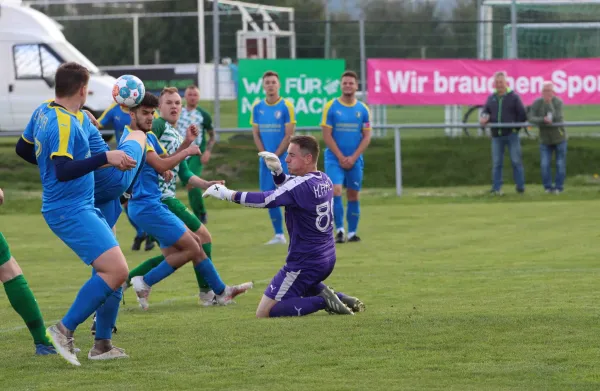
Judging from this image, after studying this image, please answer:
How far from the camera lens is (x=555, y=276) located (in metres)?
11.2

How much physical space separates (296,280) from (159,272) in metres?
1.43

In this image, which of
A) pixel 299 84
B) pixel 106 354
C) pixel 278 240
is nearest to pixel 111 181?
pixel 106 354

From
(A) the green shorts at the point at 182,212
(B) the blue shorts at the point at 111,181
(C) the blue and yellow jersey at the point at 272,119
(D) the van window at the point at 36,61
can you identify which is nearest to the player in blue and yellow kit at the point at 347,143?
(C) the blue and yellow jersey at the point at 272,119

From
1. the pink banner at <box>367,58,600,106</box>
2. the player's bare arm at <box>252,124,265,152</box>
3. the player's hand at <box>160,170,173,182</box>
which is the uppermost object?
the pink banner at <box>367,58,600,106</box>

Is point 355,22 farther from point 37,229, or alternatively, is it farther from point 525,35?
point 37,229

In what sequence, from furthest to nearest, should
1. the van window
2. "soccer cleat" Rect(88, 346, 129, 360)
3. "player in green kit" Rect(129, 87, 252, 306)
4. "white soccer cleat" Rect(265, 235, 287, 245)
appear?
the van window < "white soccer cleat" Rect(265, 235, 287, 245) < "player in green kit" Rect(129, 87, 252, 306) < "soccer cleat" Rect(88, 346, 129, 360)

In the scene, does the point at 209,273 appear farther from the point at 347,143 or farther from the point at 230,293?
the point at 347,143

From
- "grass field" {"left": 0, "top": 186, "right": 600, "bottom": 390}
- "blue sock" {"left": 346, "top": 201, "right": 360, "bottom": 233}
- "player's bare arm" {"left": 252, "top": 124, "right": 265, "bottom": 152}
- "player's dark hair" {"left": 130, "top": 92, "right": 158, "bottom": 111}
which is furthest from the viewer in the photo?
"player's bare arm" {"left": 252, "top": 124, "right": 265, "bottom": 152}

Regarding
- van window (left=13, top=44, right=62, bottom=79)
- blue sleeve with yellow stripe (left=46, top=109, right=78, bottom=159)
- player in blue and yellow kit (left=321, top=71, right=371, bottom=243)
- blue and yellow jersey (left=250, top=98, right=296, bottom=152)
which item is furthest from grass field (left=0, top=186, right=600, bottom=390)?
van window (left=13, top=44, right=62, bottom=79)

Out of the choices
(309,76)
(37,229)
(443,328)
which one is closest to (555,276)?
(443,328)

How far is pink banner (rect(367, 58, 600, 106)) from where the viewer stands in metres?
23.8

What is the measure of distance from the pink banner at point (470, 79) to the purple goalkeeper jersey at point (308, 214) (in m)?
14.9

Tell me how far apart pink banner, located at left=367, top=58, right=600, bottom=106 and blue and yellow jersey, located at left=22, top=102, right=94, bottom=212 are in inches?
669

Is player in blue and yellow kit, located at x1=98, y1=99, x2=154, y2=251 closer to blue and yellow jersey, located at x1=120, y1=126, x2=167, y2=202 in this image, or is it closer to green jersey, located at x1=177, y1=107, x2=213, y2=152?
green jersey, located at x1=177, y1=107, x2=213, y2=152
